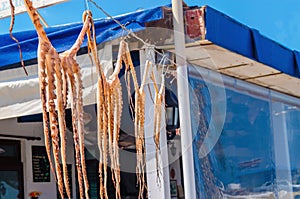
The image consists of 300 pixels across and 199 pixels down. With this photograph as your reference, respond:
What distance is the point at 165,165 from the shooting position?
3295mm

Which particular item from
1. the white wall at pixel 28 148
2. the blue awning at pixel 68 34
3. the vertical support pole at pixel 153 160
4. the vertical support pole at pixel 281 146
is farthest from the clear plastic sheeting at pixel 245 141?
the white wall at pixel 28 148

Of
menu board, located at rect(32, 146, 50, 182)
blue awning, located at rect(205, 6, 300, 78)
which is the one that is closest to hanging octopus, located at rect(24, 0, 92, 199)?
blue awning, located at rect(205, 6, 300, 78)

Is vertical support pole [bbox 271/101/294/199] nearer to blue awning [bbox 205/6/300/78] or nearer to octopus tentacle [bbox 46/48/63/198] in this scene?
blue awning [bbox 205/6/300/78]

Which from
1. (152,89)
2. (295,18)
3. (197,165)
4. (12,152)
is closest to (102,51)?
(152,89)

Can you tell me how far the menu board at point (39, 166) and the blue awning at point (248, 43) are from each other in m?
2.95

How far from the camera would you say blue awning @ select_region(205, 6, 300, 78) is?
343cm

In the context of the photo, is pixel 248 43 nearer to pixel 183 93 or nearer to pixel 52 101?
pixel 183 93

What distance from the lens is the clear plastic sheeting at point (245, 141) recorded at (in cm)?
411

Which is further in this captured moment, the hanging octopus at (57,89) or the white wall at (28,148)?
the white wall at (28,148)

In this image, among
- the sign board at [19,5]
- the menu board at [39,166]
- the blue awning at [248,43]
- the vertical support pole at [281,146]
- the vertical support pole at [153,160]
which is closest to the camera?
the vertical support pole at [153,160]

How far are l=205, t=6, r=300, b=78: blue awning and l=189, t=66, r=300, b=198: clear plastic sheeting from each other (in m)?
0.45

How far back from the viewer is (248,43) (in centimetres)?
Answer: 402

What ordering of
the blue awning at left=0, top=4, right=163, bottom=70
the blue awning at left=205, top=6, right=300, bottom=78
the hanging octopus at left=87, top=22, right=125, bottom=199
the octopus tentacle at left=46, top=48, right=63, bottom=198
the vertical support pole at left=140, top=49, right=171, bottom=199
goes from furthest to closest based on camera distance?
the blue awning at left=205, top=6, right=300, bottom=78, the vertical support pole at left=140, top=49, right=171, bottom=199, the blue awning at left=0, top=4, right=163, bottom=70, the hanging octopus at left=87, top=22, right=125, bottom=199, the octopus tentacle at left=46, top=48, right=63, bottom=198

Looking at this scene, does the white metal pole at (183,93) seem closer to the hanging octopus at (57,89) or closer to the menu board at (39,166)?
the hanging octopus at (57,89)
